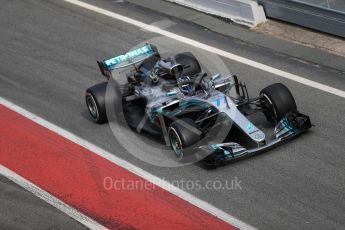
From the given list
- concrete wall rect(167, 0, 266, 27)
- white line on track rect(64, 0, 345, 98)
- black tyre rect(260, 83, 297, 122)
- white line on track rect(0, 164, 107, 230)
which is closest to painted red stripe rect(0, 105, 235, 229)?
white line on track rect(0, 164, 107, 230)

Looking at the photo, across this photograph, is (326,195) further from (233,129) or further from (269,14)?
(269,14)

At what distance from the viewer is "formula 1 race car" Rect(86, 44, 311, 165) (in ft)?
33.0

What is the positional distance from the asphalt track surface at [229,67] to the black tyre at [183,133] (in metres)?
0.41

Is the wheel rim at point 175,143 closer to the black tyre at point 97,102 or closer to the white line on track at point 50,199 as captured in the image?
the black tyre at point 97,102

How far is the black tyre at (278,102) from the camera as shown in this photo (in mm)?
10609

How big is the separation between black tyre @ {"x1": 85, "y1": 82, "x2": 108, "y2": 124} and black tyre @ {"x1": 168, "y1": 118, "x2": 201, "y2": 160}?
1662 mm

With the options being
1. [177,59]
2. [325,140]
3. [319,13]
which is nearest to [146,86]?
[177,59]

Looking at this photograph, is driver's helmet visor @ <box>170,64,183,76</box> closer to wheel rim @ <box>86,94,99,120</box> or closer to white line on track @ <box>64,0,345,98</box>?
wheel rim @ <box>86,94,99,120</box>

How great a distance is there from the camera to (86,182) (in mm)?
10234

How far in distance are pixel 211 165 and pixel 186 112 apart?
1023 millimetres

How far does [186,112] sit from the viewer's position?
10625 mm

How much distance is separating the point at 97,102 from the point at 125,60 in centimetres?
115

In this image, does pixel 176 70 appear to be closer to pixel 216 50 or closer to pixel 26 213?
pixel 26 213

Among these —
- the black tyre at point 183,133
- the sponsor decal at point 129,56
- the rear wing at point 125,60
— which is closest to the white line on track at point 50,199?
the black tyre at point 183,133
